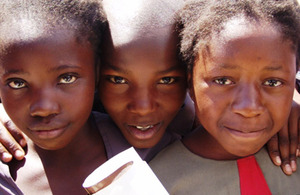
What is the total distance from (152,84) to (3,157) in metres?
0.62

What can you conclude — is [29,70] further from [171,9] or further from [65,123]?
[171,9]

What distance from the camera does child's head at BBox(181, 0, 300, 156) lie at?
4.09ft

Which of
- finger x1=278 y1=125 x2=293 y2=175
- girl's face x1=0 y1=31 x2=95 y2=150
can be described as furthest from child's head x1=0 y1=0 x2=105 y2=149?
finger x1=278 y1=125 x2=293 y2=175

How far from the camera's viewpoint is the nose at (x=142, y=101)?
1403 millimetres

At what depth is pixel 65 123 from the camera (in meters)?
1.36

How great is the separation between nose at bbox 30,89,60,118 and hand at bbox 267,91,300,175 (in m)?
0.80

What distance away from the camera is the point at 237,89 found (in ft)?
4.16

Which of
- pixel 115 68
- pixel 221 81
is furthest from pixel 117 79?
pixel 221 81

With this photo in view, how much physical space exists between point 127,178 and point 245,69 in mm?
555

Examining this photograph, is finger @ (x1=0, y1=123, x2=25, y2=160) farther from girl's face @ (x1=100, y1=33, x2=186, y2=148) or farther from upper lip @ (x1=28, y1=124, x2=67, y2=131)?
girl's face @ (x1=100, y1=33, x2=186, y2=148)

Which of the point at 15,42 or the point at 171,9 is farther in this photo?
the point at 171,9

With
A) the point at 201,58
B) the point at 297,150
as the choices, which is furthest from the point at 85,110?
the point at 297,150

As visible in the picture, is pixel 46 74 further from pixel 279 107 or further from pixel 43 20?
pixel 279 107

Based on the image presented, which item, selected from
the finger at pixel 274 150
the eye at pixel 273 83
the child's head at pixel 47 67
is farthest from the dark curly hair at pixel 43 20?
the finger at pixel 274 150
